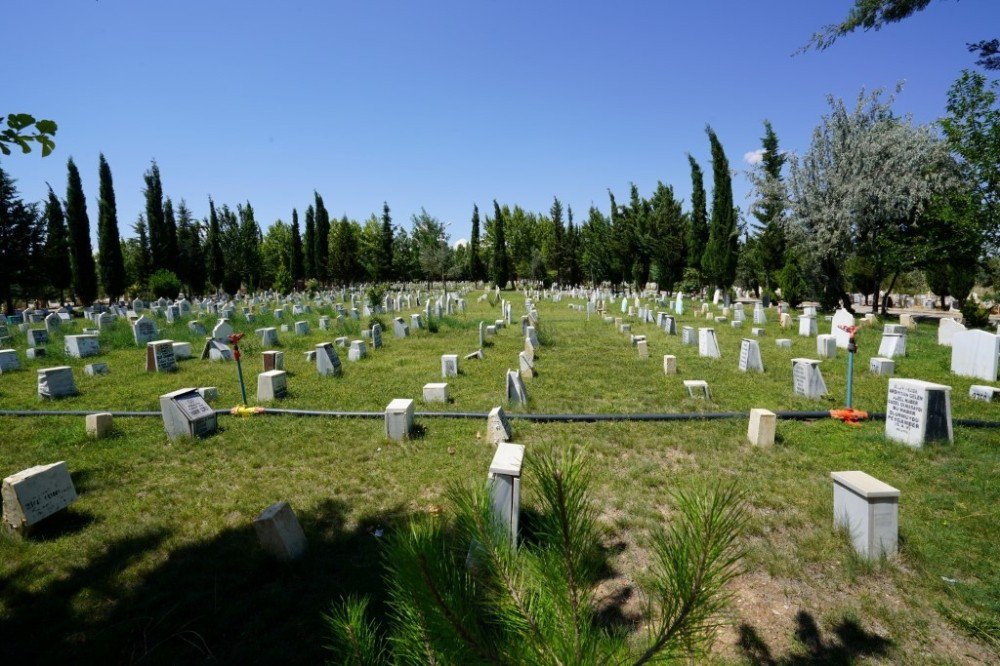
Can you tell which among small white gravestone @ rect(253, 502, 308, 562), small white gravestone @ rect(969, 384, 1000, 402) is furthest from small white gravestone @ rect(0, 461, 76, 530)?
small white gravestone @ rect(969, 384, 1000, 402)

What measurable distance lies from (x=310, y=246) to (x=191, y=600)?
186 ft

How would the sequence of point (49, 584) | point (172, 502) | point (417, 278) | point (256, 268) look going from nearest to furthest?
point (49, 584) < point (172, 502) < point (256, 268) < point (417, 278)

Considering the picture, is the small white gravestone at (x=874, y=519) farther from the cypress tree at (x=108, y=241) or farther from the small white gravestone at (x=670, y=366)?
the cypress tree at (x=108, y=241)

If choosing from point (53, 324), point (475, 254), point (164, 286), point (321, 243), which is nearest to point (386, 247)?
point (321, 243)

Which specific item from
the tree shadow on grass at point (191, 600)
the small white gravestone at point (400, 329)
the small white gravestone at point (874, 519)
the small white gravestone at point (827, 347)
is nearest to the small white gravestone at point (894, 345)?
the small white gravestone at point (827, 347)

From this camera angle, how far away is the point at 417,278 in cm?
6438

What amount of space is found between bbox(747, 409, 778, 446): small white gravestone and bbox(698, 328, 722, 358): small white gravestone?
6951mm

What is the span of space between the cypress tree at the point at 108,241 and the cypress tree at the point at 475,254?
37.5 metres

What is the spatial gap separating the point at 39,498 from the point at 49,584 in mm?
1279

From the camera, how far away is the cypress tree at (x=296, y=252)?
173ft

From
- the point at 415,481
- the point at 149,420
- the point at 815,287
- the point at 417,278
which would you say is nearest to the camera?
the point at 415,481

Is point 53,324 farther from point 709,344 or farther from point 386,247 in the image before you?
point 386,247

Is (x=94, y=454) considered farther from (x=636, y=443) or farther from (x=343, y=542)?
(x=636, y=443)

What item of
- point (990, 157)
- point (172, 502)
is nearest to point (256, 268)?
point (172, 502)
